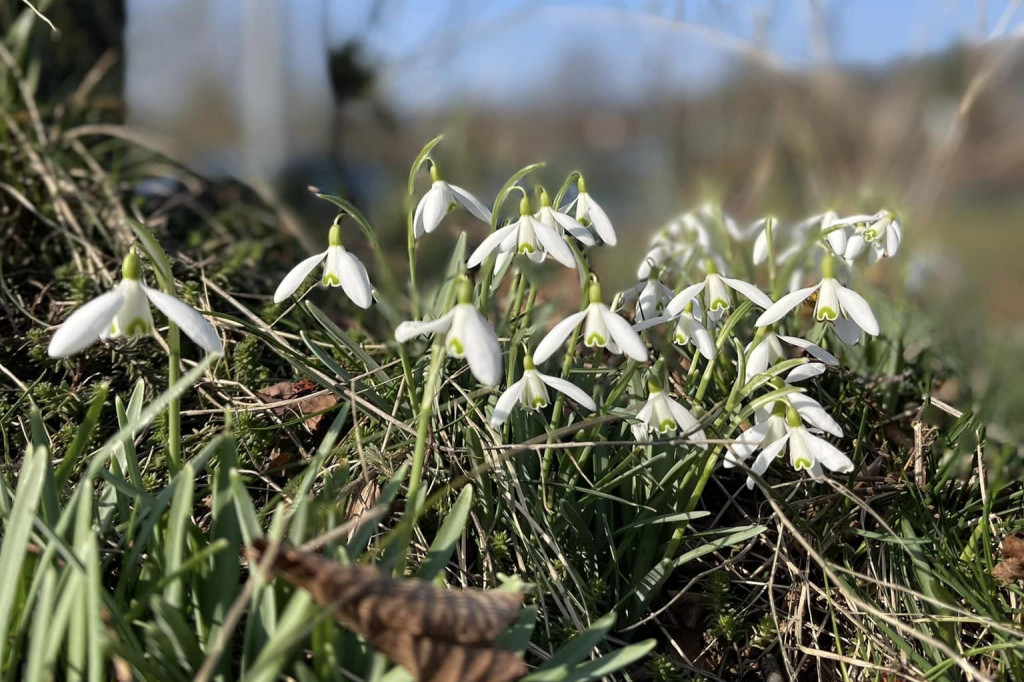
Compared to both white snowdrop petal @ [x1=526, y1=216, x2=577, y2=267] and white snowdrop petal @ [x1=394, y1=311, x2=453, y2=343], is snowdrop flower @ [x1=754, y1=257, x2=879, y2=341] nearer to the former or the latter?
white snowdrop petal @ [x1=526, y1=216, x2=577, y2=267]

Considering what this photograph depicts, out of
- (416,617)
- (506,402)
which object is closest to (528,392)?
(506,402)

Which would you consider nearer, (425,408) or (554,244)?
(425,408)

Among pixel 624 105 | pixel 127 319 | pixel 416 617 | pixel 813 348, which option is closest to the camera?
pixel 416 617

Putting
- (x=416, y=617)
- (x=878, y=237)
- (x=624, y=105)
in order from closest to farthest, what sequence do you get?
(x=416, y=617) → (x=878, y=237) → (x=624, y=105)

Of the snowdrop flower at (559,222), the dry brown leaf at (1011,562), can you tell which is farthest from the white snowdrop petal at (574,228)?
the dry brown leaf at (1011,562)

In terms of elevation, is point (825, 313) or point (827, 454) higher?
point (825, 313)

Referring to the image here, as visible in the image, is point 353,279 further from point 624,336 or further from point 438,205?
point 624,336

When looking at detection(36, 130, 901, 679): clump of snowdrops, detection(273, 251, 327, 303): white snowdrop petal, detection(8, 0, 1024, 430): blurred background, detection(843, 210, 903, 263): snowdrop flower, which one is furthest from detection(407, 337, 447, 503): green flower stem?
detection(8, 0, 1024, 430): blurred background
